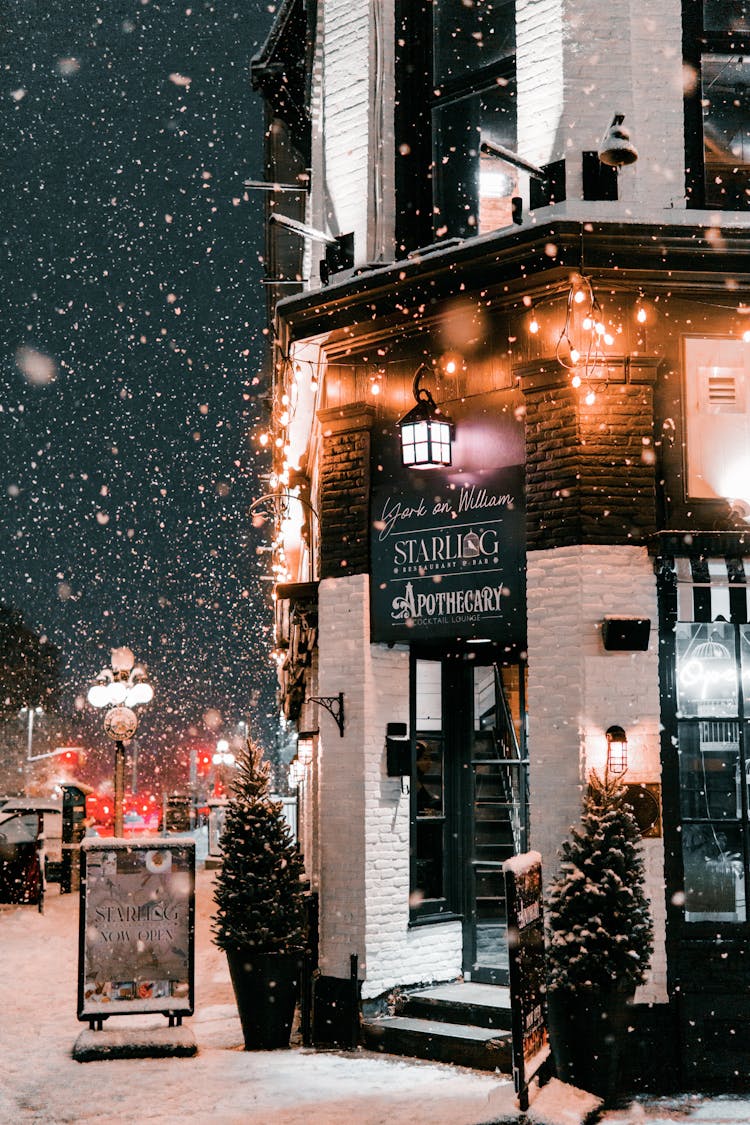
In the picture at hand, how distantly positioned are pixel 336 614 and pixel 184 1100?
15.2ft

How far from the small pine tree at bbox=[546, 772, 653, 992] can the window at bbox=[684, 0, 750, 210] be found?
5.29 meters

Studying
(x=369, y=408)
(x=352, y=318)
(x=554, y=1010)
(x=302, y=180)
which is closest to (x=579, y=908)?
(x=554, y=1010)

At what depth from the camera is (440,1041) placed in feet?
32.7

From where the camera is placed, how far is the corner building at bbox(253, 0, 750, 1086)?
31.6ft

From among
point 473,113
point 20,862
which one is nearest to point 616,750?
point 473,113

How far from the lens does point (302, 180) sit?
24062mm

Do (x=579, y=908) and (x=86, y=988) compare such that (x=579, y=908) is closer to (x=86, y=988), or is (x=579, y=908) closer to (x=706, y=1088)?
(x=706, y=1088)

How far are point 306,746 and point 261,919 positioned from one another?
14.0 ft

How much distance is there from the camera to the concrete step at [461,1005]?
1017 cm

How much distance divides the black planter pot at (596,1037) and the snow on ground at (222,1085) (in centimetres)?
73

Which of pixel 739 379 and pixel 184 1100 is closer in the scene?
pixel 184 1100

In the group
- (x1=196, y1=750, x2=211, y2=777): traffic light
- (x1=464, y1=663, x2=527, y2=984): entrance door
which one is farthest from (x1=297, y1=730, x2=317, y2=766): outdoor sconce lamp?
(x1=196, y1=750, x2=211, y2=777): traffic light

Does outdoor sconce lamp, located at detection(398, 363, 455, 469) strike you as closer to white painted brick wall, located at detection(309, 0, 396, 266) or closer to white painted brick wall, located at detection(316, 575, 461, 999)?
white painted brick wall, located at detection(316, 575, 461, 999)

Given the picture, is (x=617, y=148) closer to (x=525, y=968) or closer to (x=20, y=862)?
(x=525, y=968)
